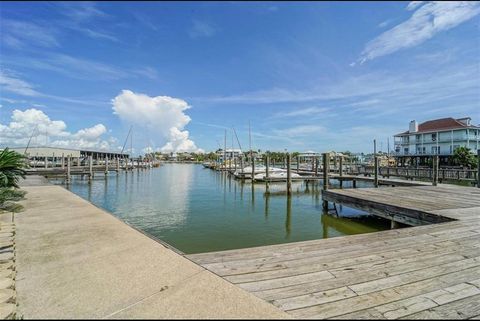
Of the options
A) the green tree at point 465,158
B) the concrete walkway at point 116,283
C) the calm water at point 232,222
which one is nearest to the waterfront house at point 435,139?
the green tree at point 465,158

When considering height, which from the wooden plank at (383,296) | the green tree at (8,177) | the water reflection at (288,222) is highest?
the green tree at (8,177)

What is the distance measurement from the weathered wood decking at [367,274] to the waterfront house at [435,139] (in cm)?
4708

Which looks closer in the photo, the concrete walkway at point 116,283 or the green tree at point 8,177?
the concrete walkway at point 116,283

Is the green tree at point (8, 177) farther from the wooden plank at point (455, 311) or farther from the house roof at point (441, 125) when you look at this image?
the house roof at point (441, 125)

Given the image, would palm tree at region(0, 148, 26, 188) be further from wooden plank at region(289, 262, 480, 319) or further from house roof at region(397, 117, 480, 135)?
house roof at region(397, 117, 480, 135)

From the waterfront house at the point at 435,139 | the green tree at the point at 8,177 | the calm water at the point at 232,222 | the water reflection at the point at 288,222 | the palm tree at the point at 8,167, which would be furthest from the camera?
the waterfront house at the point at 435,139

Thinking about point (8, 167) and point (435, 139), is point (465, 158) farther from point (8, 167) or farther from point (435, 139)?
point (8, 167)

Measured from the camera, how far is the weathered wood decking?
258 cm

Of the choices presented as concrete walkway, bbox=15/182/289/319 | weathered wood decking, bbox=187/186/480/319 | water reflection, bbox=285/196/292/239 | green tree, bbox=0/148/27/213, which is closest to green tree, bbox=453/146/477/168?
water reflection, bbox=285/196/292/239

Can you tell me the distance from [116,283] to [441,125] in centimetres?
5637

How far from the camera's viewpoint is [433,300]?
9.04 ft

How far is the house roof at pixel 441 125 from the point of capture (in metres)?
43.4

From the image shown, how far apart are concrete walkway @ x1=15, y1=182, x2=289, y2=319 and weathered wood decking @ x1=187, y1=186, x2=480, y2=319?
34 centimetres

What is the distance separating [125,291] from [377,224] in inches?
398
